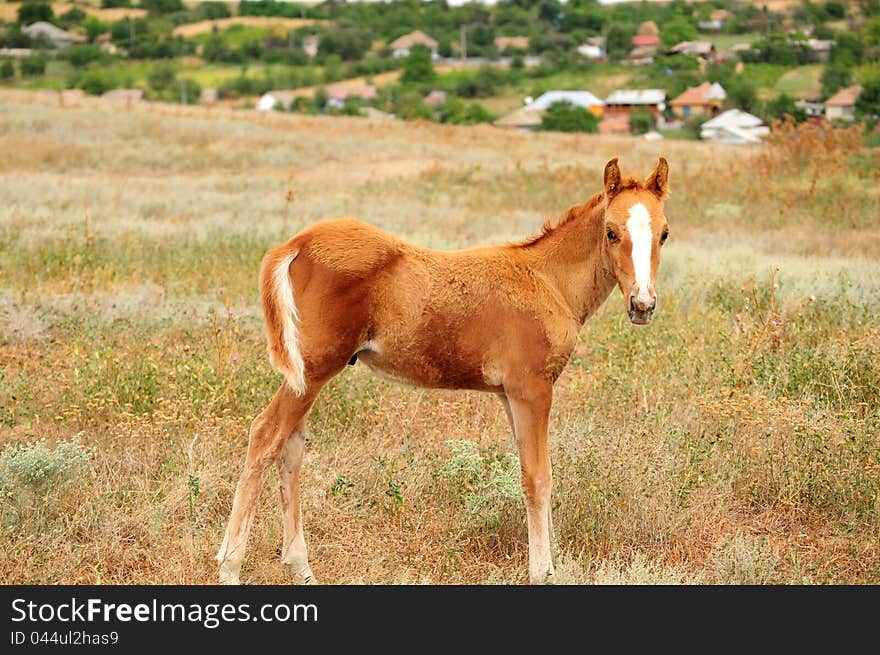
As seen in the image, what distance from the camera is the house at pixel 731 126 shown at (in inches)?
1939

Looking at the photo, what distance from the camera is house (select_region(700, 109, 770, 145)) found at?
49247 mm

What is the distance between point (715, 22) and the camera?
7919cm

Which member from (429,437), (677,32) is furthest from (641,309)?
(677,32)

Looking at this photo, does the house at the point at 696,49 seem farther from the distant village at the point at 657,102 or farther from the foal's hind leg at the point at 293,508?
the foal's hind leg at the point at 293,508

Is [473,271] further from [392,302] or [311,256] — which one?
[311,256]

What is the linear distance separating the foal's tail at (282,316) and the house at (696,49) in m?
61.2

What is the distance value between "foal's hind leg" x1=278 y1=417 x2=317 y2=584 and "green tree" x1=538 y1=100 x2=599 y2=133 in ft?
174

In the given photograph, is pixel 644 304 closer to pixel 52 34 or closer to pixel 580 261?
pixel 580 261

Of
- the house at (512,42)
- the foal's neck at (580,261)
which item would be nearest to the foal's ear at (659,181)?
the foal's neck at (580,261)

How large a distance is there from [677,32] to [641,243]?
70559 millimetres

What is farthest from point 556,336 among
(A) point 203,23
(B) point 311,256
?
(A) point 203,23

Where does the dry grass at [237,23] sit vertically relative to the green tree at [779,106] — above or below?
below

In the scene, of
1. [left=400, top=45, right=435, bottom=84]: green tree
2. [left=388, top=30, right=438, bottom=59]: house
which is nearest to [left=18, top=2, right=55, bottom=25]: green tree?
[left=400, top=45, right=435, bottom=84]: green tree

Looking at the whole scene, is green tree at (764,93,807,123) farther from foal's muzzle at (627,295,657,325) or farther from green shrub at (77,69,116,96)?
foal's muzzle at (627,295,657,325)
